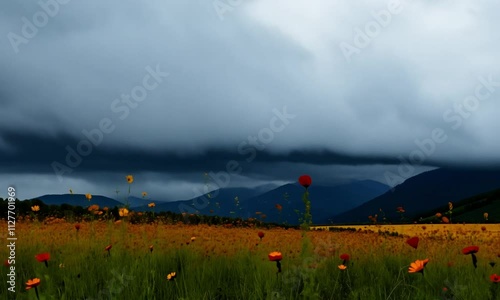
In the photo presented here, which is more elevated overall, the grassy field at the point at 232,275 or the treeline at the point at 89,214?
the treeline at the point at 89,214

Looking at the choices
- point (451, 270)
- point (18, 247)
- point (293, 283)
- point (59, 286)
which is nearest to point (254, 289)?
point (293, 283)

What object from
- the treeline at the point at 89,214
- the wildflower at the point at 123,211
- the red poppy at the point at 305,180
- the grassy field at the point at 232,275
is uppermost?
the treeline at the point at 89,214

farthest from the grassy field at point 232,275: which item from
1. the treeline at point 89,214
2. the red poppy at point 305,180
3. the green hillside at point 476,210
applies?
the green hillside at point 476,210

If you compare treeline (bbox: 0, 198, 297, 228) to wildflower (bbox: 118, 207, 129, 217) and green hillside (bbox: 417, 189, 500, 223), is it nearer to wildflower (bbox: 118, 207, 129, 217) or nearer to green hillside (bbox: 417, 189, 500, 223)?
wildflower (bbox: 118, 207, 129, 217)

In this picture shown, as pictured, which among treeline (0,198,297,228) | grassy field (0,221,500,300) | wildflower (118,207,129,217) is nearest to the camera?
grassy field (0,221,500,300)

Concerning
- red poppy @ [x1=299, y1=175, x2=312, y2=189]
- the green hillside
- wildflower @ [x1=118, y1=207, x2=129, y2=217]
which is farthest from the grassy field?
the green hillside

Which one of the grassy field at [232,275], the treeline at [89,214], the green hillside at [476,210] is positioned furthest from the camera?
the green hillside at [476,210]

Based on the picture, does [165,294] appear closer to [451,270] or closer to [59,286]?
[59,286]

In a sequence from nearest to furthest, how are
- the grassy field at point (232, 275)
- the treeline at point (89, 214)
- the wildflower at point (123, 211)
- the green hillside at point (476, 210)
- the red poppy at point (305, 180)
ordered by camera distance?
1. the red poppy at point (305, 180)
2. the grassy field at point (232, 275)
3. the wildflower at point (123, 211)
4. the treeline at point (89, 214)
5. the green hillside at point (476, 210)

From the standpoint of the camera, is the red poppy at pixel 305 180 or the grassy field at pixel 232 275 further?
the grassy field at pixel 232 275

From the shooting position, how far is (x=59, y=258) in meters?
6.68

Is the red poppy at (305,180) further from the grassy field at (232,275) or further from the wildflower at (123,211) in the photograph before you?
the wildflower at (123,211)

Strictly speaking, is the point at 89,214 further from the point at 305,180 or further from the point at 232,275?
the point at 305,180

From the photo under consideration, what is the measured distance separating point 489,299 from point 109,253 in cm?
489
